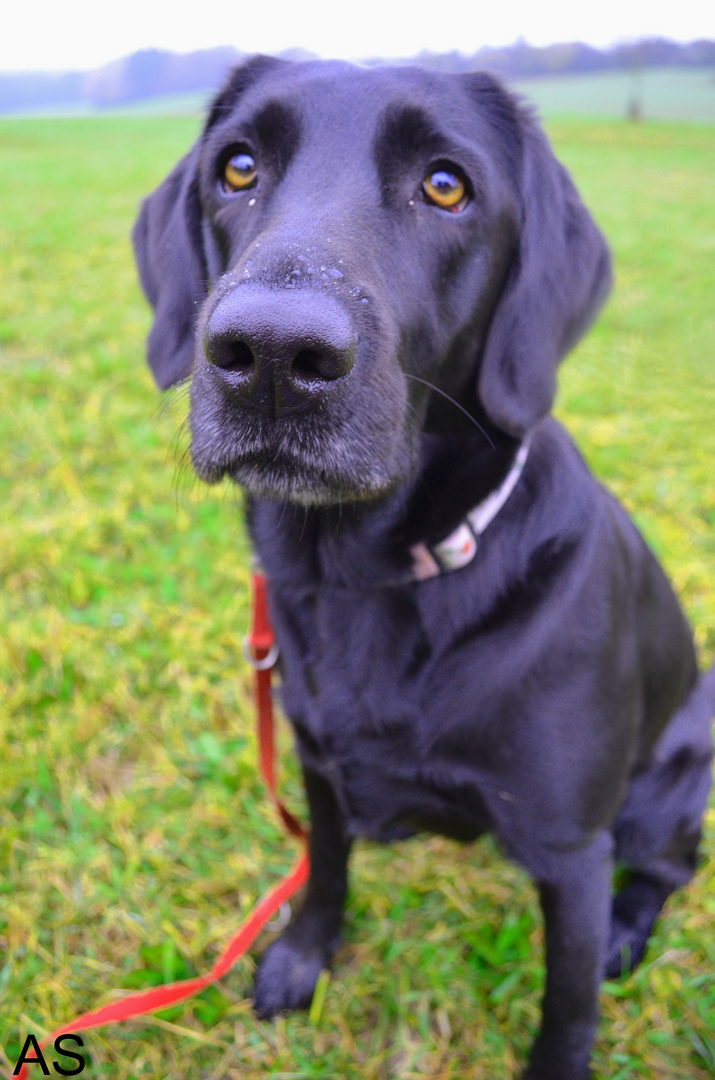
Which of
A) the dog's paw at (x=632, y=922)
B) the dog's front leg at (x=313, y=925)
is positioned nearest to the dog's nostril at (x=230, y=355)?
the dog's front leg at (x=313, y=925)

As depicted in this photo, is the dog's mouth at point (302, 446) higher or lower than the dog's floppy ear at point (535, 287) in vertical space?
lower

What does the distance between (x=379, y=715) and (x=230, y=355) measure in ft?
2.73

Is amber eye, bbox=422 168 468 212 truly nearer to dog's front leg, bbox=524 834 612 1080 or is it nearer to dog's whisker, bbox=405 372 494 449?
dog's whisker, bbox=405 372 494 449

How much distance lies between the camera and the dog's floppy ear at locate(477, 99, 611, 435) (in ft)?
5.17

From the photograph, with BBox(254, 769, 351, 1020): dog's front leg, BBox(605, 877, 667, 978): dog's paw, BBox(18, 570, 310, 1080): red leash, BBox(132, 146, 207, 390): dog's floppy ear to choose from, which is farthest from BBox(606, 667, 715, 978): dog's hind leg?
BBox(132, 146, 207, 390): dog's floppy ear

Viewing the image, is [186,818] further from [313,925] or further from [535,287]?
[535,287]

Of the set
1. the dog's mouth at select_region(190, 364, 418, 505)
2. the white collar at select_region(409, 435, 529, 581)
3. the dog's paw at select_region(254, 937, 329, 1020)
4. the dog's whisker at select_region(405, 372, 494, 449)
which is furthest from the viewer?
the dog's paw at select_region(254, 937, 329, 1020)

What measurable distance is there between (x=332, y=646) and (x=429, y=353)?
2.18 ft

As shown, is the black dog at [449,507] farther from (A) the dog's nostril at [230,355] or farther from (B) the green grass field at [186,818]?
(B) the green grass field at [186,818]

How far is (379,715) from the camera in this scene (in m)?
1.59

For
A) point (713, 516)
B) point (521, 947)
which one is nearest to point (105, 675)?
point (521, 947)

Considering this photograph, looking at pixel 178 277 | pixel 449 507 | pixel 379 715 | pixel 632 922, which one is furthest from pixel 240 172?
pixel 632 922

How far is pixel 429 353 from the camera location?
1500 millimetres

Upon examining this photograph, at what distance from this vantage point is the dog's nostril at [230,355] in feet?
3.68
